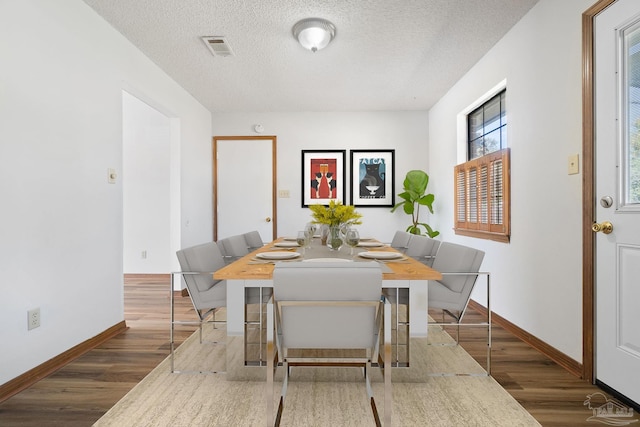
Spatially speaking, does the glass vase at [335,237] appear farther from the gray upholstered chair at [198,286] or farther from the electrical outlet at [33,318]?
the electrical outlet at [33,318]

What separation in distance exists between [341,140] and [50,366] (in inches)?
170

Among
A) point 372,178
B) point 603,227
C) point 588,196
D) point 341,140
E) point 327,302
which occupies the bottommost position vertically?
point 327,302

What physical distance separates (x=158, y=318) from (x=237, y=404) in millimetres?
1862

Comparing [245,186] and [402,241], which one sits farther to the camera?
[245,186]

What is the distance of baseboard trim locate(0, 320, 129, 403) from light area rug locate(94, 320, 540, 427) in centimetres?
63

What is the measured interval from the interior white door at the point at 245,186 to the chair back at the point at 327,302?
403cm

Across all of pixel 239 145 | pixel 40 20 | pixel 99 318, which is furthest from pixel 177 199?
pixel 40 20

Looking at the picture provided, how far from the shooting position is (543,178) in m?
2.58

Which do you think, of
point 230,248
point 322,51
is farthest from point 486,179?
point 230,248

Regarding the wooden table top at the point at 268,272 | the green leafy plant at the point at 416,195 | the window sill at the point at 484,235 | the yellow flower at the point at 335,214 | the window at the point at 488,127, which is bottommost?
the wooden table top at the point at 268,272

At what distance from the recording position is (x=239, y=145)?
551 centimetres

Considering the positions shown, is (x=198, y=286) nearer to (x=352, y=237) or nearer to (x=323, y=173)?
(x=352, y=237)

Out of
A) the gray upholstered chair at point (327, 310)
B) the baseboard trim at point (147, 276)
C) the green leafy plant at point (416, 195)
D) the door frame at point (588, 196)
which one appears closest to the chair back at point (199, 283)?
the gray upholstered chair at point (327, 310)

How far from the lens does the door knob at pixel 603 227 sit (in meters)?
1.90
